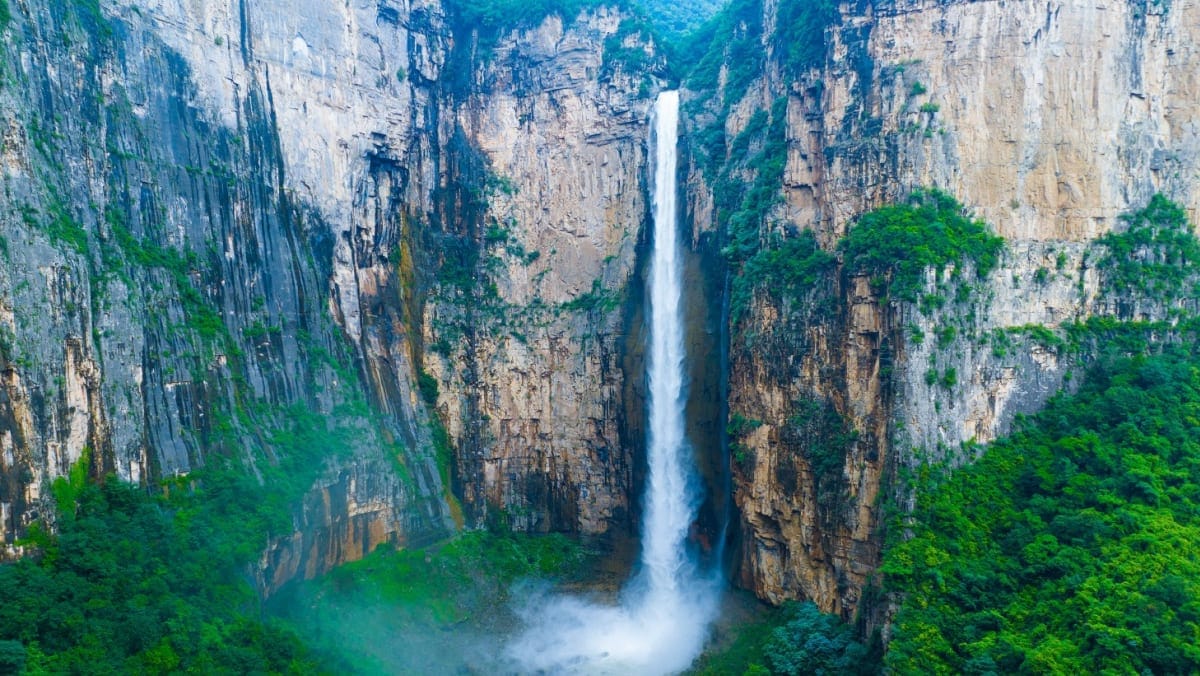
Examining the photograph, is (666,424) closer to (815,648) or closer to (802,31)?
(815,648)

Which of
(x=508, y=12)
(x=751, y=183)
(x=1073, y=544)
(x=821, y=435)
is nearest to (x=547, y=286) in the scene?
(x=751, y=183)

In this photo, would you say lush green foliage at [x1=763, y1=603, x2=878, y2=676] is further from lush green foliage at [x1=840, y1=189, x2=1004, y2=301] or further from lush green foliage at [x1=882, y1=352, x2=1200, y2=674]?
lush green foliage at [x1=840, y1=189, x2=1004, y2=301]

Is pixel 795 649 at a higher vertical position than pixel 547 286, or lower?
lower

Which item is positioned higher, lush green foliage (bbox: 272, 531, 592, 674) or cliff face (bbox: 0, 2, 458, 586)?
cliff face (bbox: 0, 2, 458, 586)

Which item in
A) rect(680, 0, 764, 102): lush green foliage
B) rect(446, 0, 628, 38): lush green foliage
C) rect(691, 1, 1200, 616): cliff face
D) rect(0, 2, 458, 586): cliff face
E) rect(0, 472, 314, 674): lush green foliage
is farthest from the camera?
rect(446, 0, 628, 38): lush green foliage

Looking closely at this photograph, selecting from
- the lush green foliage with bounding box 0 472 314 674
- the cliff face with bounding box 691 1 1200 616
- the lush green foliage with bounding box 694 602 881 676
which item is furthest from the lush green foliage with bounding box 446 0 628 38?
the lush green foliage with bounding box 694 602 881 676

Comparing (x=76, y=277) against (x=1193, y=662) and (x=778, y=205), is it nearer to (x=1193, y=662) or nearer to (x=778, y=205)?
(x=778, y=205)

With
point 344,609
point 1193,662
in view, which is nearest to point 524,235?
point 344,609
